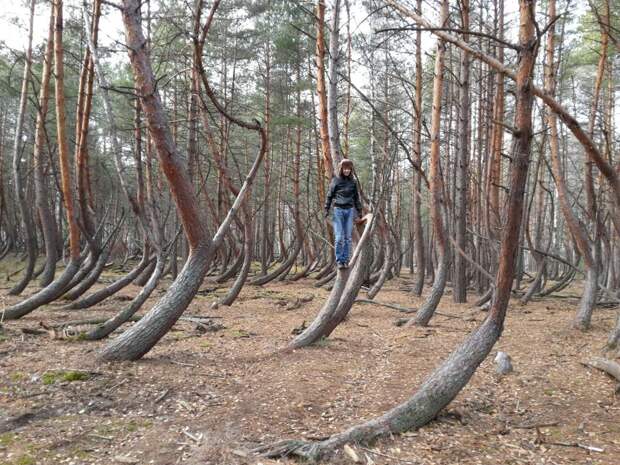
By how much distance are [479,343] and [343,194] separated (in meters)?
3.08

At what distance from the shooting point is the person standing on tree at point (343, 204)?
19.6 ft

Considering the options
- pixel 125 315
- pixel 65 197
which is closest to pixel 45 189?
pixel 65 197

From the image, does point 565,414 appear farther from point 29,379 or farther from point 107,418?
point 29,379

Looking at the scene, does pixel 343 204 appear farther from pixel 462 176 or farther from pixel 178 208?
pixel 462 176

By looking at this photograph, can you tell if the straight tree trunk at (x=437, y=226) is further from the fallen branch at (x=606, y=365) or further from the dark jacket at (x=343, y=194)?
the fallen branch at (x=606, y=365)

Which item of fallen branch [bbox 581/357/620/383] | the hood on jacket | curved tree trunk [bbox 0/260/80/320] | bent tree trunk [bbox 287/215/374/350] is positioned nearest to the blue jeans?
bent tree trunk [bbox 287/215/374/350]

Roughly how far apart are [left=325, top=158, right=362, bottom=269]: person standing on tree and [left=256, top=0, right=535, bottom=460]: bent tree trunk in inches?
103

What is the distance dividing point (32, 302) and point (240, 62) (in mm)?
10836

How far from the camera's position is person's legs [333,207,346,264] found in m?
5.87

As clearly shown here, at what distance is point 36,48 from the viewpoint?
952cm

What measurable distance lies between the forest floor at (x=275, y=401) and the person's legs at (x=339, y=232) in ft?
Answer: 4.09

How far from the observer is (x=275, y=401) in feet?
12.9

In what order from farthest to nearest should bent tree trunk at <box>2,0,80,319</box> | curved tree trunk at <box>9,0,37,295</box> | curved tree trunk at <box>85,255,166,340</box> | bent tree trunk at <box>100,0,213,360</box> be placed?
curved tree trunk at <box>9,0,37,295</box> → bent tree trunk at <box>2,0,80,319</box> → curved tree trunk at <box>85,255,166,340</box> → bent tree trunk at <box>100,0,213,360</box>

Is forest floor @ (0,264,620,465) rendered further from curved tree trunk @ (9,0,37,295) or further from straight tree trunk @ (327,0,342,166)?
curved tree trunk @ (9,0,37,295)
